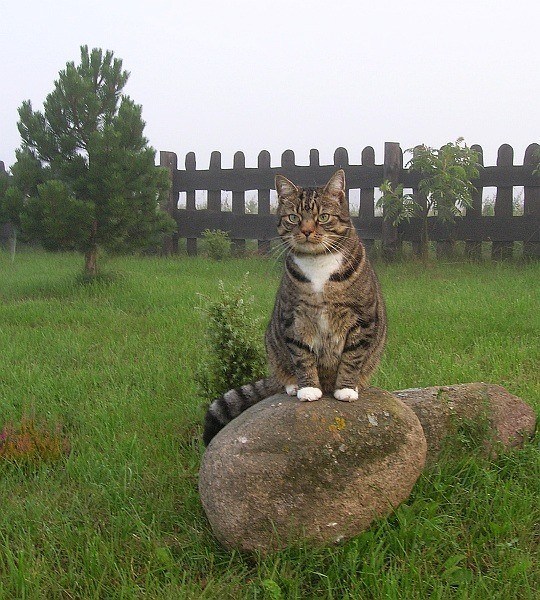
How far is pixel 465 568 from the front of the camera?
2.82 metres

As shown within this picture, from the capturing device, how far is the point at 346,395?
125 inches

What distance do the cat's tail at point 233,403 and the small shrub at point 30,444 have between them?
97 centimetres

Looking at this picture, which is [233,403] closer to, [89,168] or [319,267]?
[319,267]

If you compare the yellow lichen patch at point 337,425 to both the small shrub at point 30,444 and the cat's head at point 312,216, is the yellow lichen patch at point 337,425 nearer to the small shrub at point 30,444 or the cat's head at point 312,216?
the cat's head at point 312,216

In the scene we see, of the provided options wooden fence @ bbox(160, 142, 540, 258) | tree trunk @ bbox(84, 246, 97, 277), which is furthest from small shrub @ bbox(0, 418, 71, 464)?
wooden fence @ bbox(160, 142, 540, 258)

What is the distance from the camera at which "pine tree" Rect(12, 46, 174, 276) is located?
27.6ft

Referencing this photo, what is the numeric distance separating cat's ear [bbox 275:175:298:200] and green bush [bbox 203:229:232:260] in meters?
8.24

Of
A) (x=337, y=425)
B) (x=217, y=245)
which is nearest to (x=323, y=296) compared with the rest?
(x=337, y=425)

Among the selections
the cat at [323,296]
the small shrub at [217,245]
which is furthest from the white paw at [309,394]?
the small shrub at [217,245]

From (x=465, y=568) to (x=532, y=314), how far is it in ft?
14.7

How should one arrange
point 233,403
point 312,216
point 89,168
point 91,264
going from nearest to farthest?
point 312,216
point 233,403
point 89,168
point 91,264

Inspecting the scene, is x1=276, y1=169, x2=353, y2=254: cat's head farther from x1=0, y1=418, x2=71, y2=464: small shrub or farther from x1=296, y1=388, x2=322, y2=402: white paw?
x1=0, y1=418, x2=71, y2=464: small shrub

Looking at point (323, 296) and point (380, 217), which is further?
point (380, 217)

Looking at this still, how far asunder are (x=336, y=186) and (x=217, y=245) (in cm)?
834
